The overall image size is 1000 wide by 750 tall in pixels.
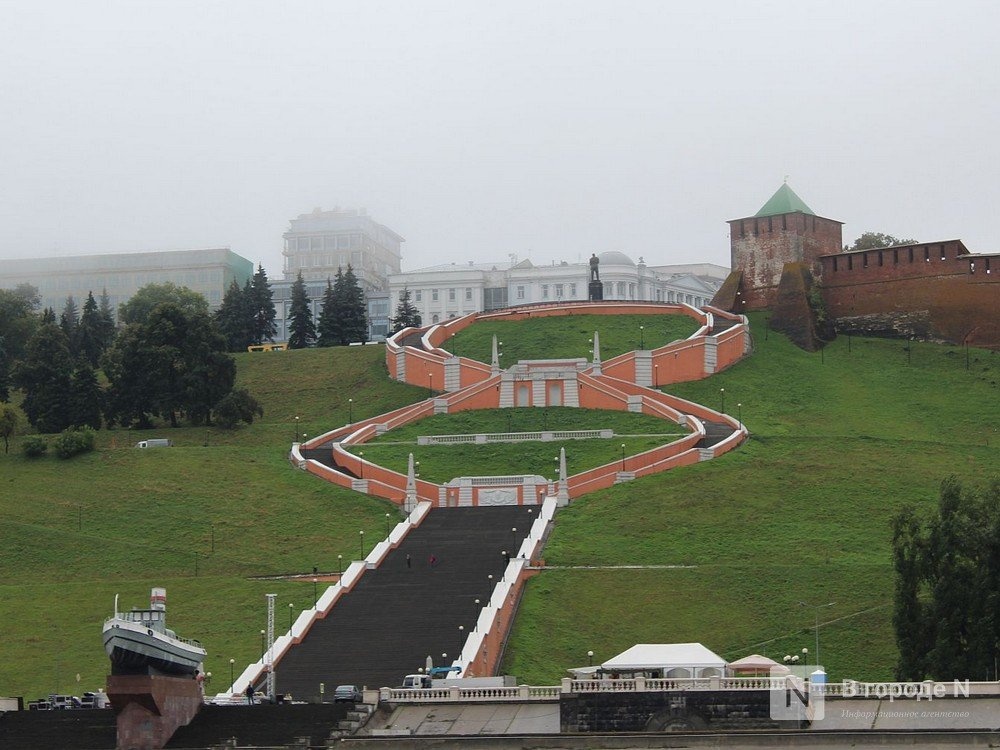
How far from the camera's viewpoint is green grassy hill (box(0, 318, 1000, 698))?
4997 centimetres

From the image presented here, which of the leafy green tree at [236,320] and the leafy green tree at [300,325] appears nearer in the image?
the leafy green tree at [236,320]

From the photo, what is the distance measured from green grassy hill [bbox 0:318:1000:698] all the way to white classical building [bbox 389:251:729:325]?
3642 centimetres

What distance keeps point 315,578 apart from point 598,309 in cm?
3814

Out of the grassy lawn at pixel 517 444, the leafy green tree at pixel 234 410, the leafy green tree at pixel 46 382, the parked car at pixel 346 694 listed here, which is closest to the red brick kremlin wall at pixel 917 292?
the grassy lawn at pixel 517 444

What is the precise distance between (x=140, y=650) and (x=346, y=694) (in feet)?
22.9

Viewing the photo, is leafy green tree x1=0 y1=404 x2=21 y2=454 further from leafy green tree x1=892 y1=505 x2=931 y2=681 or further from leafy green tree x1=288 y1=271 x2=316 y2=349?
leafy green tree x1=892 y1=505 x2=931 y2=681

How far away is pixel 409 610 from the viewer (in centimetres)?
5178

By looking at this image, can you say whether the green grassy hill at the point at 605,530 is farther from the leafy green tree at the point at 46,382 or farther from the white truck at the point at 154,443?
the leafy green tree at the point at 46,382

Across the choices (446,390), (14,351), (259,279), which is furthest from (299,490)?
(259,279)

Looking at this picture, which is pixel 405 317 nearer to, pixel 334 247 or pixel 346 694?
pixel 334 247

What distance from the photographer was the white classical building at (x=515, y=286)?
119 metres

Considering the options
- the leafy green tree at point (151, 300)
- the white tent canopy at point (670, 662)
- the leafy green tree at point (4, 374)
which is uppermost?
the leafy green tree at point (151, 300)

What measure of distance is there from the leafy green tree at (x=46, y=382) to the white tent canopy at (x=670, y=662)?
45108 mm

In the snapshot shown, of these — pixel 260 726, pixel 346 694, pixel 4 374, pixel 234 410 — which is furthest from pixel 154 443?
pixel 260 726
